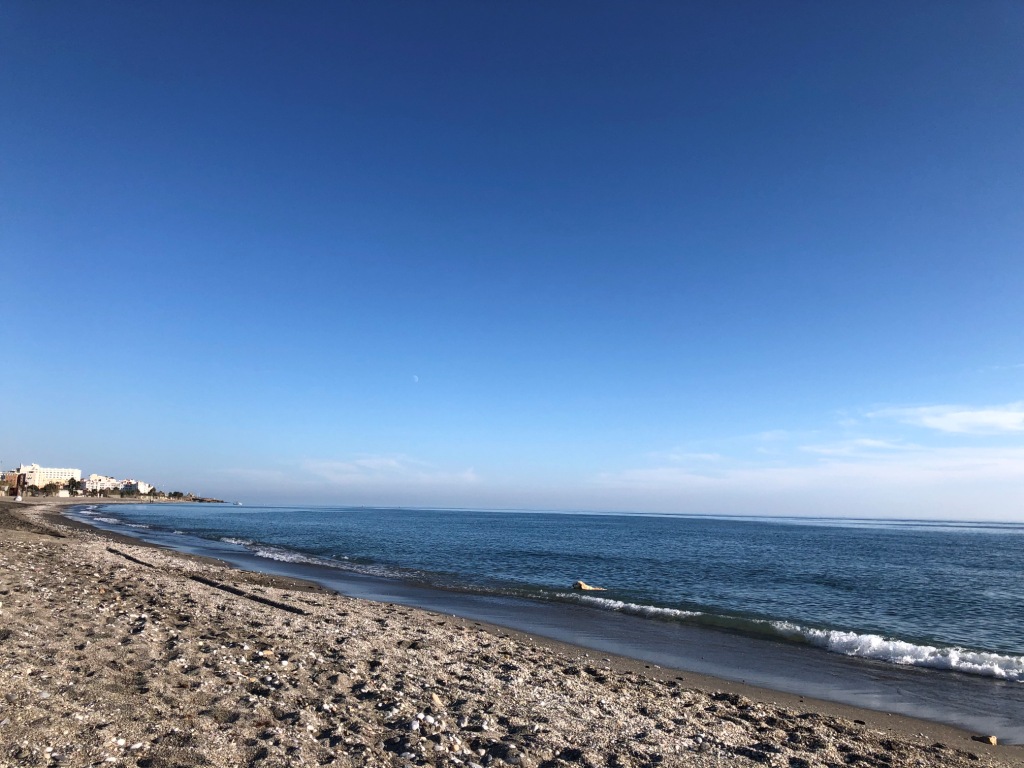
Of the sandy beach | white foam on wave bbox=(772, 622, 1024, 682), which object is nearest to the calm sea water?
white foam on wave bbox=(772, 622, 1024, 682)

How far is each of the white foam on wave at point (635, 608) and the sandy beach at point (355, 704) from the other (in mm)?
8004

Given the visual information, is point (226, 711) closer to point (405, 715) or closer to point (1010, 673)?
point (405, 715)

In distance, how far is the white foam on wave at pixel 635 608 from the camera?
2180 cm

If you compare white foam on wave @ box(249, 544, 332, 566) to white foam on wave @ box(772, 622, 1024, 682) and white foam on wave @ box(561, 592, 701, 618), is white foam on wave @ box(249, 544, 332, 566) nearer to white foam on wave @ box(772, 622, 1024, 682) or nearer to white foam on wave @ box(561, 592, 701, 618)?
white foam on wave @ box(561, 592, 701, 618)

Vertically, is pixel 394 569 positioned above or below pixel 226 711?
below

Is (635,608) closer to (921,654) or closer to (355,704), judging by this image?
(921,654)

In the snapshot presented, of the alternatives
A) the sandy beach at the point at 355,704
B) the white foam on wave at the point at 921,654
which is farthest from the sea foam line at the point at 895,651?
the sandy beach at the point at 355,704

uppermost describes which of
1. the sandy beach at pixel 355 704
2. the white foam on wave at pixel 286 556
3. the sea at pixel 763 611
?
the sandy beach at pixel 355 704

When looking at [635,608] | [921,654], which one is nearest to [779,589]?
[635,608]

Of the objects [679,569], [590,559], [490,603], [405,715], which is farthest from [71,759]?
[590,559]

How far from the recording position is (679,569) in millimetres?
39344

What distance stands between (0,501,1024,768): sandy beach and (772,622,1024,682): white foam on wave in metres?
6.35

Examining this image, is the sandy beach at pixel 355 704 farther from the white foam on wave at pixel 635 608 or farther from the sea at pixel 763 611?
the white foam on wave at pixel 635 608

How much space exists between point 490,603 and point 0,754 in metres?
18.5
